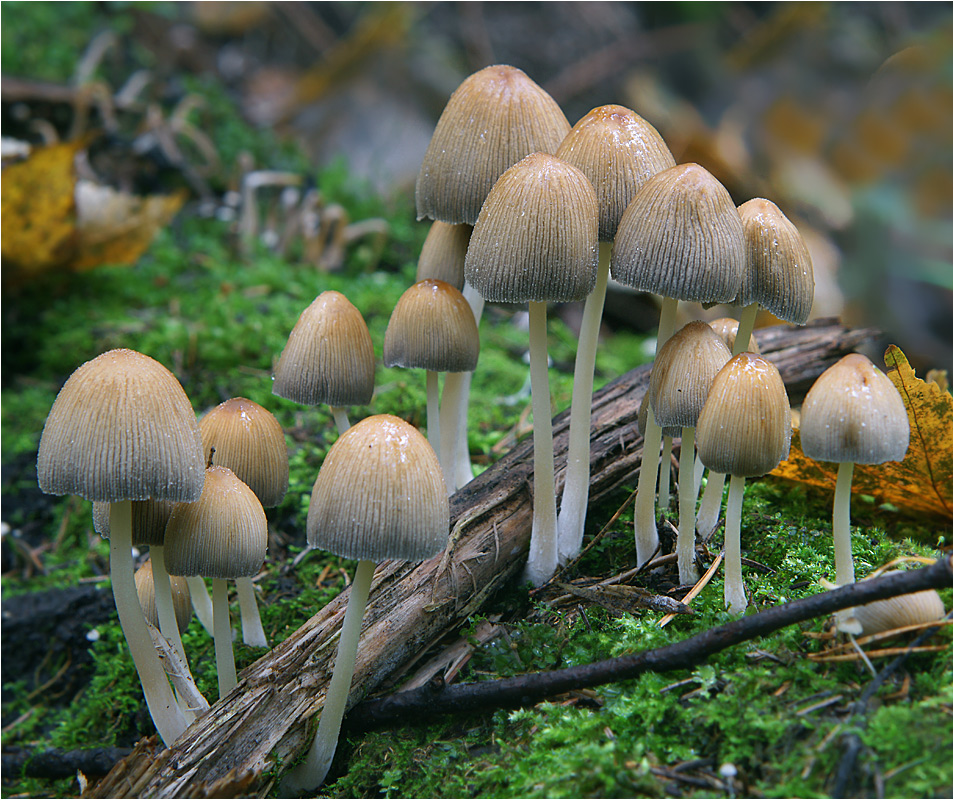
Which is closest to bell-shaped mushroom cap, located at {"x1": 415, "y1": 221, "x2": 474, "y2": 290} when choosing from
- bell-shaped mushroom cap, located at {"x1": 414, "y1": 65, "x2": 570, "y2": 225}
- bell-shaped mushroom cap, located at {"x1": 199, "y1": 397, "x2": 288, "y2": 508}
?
bell-shaped mushroom cap, located at {"x1": 414, "y1": 65, "x2": 570, "y2": 225}

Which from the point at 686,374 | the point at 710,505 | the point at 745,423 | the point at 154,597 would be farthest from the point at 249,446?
the point at 710,505

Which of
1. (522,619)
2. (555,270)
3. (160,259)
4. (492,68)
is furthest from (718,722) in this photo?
(160,259)

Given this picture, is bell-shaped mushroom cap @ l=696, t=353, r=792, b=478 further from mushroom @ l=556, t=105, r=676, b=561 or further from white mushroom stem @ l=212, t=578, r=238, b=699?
white mushroom stem @ l=212, t=578, r=238, b=699

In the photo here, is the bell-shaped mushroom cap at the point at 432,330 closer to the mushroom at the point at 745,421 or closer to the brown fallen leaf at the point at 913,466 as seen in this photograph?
the mushroom at the point at 745,421

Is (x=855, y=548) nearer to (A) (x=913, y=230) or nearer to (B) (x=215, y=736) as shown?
(B) (x=215, y=736)

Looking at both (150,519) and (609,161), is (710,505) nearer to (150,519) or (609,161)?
(609,161)

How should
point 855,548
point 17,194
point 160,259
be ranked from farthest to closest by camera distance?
point 160,259 → point 17,194 → point 855,548

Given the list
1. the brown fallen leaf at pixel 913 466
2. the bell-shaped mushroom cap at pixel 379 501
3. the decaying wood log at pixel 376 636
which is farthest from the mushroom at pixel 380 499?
the brown fallen leaf at pixel 913 466
